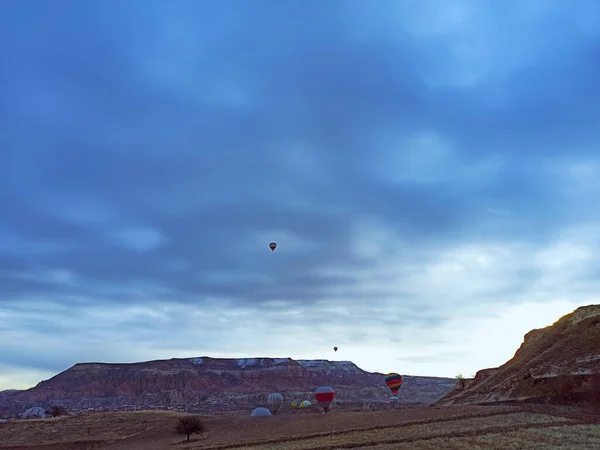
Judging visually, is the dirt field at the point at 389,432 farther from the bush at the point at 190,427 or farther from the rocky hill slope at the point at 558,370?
the rocky hill slope at the point at 558,370

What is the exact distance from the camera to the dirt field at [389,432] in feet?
90.6

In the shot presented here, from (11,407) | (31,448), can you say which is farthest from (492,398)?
(11,407)

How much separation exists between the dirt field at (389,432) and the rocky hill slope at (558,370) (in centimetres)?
457

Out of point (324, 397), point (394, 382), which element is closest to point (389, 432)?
point (324, 397)

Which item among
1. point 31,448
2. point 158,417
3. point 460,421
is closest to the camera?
point 460,421

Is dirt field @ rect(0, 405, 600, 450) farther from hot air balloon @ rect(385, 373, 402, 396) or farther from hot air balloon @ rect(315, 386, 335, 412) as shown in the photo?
hot air balloon @ rect(385, 373, 402, 396)

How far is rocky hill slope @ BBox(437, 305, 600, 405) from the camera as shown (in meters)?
43.3

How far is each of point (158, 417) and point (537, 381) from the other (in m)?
59.4

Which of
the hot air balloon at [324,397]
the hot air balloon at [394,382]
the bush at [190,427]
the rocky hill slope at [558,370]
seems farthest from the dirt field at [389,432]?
the hot air balloon at [394,382]

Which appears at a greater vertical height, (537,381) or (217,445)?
(537,381)

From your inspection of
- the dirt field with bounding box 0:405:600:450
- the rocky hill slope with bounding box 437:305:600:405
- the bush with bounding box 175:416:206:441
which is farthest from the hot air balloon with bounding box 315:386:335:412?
the bush with bounding box 175:416:206:441

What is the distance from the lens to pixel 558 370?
48344 mm

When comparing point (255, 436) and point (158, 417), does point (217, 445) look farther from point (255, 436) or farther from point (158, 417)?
point (158, 417)

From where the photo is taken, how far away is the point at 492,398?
2050 inches
